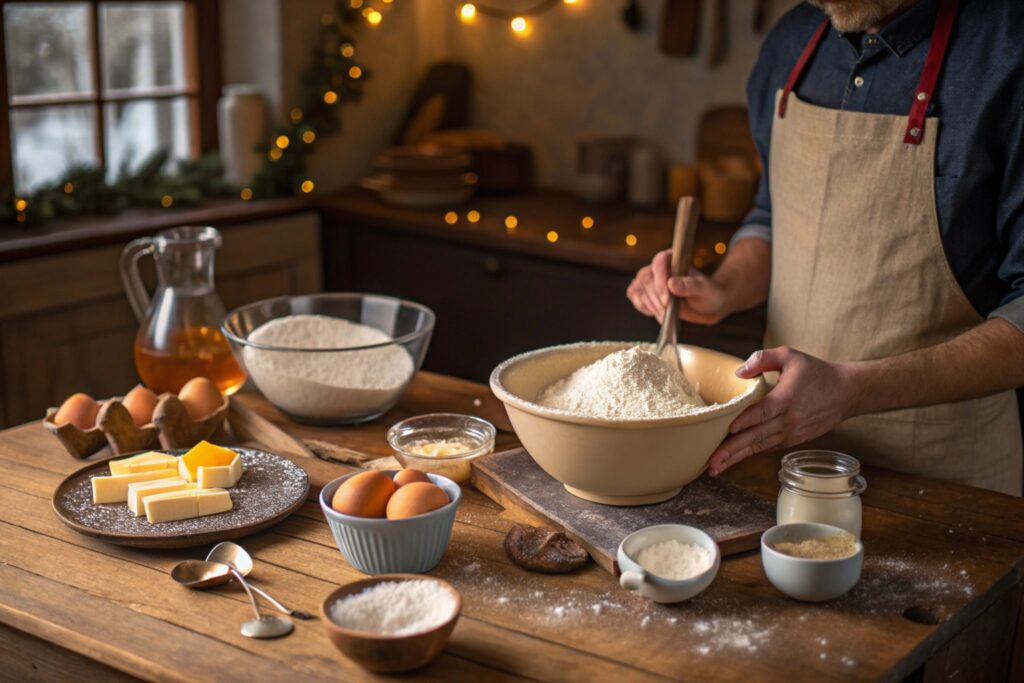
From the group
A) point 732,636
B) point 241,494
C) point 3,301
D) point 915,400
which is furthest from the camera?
point 3,301

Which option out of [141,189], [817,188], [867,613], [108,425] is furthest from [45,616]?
[141,189]

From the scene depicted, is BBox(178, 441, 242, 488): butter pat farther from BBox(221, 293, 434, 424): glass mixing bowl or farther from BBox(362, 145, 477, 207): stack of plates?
BBox(362, 145, 477, 207): stack of plates

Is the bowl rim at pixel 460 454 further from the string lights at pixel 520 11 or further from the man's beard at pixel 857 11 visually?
the string lights at pixel 520 11

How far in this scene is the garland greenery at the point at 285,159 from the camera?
3223mm

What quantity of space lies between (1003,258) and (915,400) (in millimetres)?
328

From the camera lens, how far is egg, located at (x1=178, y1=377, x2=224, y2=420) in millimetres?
1783

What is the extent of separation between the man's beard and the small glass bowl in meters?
0.83

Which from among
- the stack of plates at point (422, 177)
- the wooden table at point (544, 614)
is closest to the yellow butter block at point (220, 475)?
the wooden table at point (544, 614)

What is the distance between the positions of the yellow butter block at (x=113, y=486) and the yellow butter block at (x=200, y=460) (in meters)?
0.04

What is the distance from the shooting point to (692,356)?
5.69 ft

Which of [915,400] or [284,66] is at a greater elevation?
[284,66]

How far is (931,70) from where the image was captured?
1.80m

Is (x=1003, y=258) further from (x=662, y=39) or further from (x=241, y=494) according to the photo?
(x=662, y=39)

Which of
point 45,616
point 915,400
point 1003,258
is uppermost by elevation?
point 1003,258
